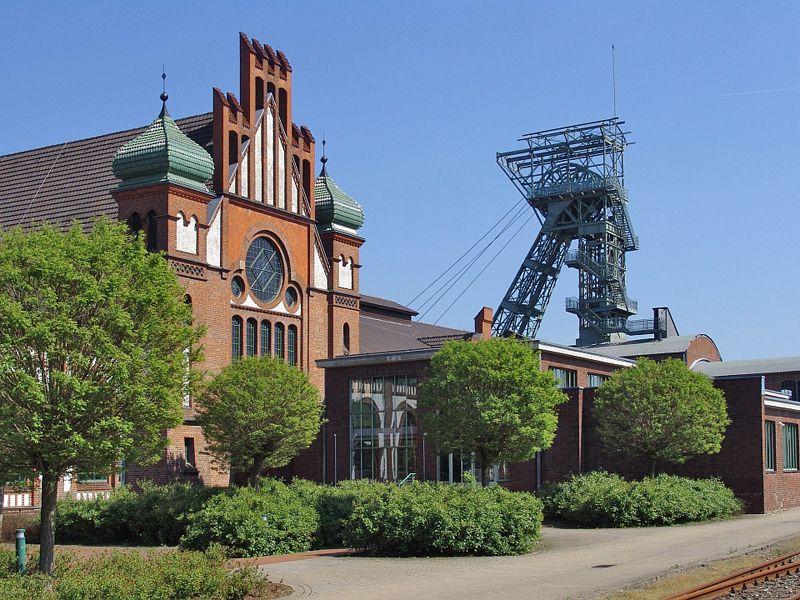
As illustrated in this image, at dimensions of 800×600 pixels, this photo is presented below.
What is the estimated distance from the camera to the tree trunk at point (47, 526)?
20375 millimetres

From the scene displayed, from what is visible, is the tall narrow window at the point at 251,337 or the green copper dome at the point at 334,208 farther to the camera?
the green copper dome at the point at 334,208

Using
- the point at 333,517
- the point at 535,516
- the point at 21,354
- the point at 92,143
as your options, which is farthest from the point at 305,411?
the point at 92,143

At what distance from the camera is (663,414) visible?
38.3m

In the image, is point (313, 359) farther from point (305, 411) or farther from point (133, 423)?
point (133, 423)

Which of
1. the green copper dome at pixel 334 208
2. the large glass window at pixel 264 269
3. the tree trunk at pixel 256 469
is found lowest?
the tree trunk at pixel 256 469

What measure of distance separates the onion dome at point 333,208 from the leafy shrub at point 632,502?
23.2 meters

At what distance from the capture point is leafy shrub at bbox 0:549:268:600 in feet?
53.8

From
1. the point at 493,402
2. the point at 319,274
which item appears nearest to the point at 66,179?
the point at 319,274

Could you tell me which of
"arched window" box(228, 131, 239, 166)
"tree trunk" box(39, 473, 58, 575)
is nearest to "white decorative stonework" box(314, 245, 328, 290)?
"arched window" box(228, 131, 239, 166)

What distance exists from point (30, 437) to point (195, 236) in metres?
27.5

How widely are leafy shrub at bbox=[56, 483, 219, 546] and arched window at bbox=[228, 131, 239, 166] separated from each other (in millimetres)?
20616

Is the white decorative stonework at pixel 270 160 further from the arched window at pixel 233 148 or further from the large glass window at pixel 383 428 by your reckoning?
the large glass window at pixel 383 428

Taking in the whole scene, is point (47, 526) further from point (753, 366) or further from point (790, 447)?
point (753, 366)

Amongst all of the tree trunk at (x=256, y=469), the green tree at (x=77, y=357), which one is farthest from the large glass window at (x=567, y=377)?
the green tree at (x=77, y=357)
